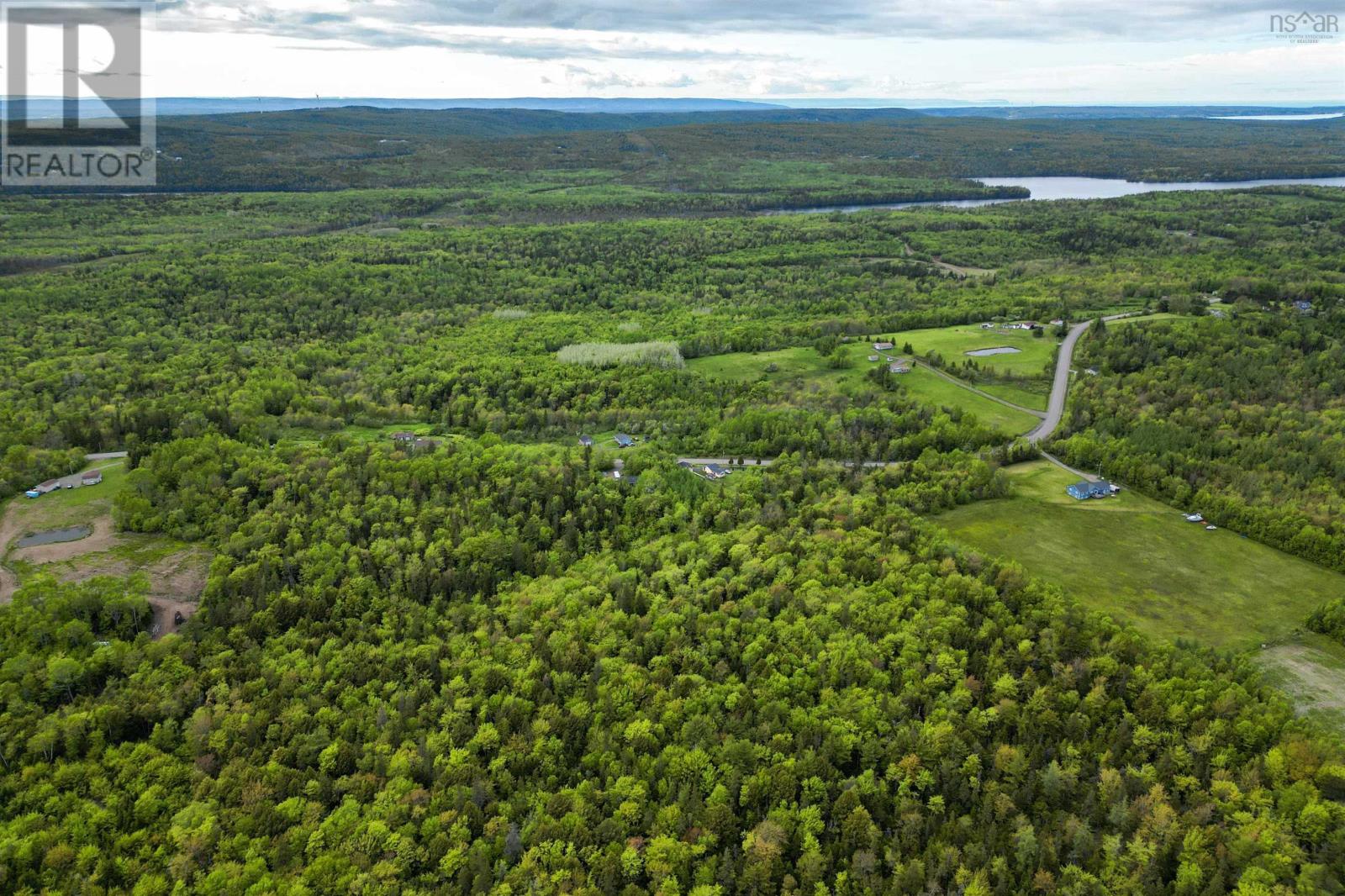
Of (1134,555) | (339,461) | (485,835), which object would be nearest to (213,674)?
(485,835)

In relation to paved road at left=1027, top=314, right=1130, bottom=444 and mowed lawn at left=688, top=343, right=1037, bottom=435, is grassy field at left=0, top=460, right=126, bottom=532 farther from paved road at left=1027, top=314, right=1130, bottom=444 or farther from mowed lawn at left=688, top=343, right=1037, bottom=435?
paved road at left=1027, top=314, right=1130, bottom=444

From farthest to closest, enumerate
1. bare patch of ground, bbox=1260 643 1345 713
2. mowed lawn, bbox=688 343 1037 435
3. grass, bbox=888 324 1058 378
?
grass, bbox=888 324 1058 378 < mowed lawn, bbox=688 343 1037 435 < bare patch of ground, bbox=1260 643 1345 713

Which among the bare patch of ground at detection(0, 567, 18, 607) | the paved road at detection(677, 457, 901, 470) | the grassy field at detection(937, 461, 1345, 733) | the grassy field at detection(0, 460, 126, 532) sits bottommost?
the bare patch of ground at detection(0, 567, 18, 607)

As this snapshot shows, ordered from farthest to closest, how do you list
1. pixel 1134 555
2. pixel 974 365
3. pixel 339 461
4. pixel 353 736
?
pixel 974 365 < pixel 339 461 < pixel 1134 555 < pixel 353 736

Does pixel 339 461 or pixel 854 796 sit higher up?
pixel 339 461

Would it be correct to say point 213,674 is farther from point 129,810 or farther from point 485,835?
point 485,835

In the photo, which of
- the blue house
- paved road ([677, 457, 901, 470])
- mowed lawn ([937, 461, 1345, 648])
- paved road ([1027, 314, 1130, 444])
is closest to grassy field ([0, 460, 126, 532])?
paved road ([677, 457, 901, 470])
